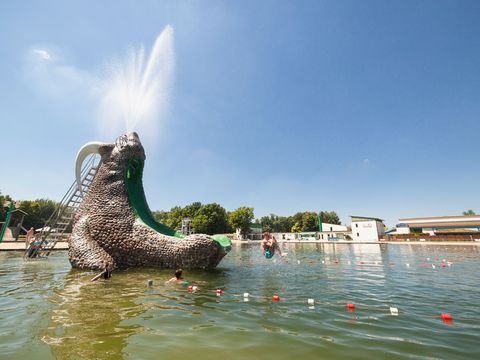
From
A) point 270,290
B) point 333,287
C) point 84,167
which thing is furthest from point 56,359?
point 84,167

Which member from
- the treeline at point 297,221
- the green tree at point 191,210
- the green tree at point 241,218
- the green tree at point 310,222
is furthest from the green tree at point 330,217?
the green tree at point 191,210

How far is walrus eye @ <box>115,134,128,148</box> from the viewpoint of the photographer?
610 inches

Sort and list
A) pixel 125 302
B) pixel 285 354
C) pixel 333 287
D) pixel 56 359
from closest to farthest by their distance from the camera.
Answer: pixel 56 359
pixel 285 354
pixel 125 302
pixel 333 287

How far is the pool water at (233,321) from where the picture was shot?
448 centimetres

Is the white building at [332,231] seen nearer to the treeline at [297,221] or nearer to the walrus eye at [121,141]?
the treeline at [297,221]

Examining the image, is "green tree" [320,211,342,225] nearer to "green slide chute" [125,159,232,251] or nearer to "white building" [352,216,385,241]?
"white building" [352,216,385,241]

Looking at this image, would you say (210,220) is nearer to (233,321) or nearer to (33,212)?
(33,212)

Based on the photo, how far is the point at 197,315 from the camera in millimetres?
6504

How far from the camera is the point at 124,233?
43.7ft

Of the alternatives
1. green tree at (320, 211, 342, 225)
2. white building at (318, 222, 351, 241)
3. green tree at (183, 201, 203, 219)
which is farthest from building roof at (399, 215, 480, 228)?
green tree at (183, 201, 203, 219)

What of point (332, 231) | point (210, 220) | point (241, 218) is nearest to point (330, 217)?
point (332, 231)

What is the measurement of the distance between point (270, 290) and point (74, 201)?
52.3 ft

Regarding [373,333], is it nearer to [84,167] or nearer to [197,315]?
[197,315]

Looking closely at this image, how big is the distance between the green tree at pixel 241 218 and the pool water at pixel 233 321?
6715 cm
